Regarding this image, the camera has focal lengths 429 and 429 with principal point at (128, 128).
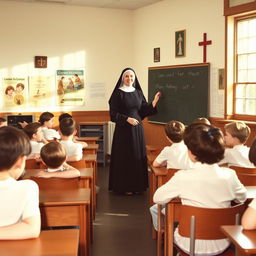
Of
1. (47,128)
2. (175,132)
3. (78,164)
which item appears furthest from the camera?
(47,128)

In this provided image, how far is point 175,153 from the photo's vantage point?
13.9ft

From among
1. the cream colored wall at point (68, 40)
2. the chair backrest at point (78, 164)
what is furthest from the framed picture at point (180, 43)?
the chair backrest at point (78, 164)

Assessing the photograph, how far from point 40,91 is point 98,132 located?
1.50 meters

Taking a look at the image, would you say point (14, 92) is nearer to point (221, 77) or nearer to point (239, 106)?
point (221, 77)

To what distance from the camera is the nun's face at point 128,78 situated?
630 centimetres

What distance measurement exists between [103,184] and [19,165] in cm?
514

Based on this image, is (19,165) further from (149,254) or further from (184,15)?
(184,15)

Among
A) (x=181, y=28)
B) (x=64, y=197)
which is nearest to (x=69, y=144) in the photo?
(x=64, y=197)

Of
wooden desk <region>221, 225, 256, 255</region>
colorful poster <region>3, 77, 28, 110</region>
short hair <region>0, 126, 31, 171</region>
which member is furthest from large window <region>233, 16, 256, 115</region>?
short hair <region>0, 126, 31, 171</region>

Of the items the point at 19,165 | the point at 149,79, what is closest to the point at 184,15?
the point at 149,79

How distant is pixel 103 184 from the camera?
23.4 feet

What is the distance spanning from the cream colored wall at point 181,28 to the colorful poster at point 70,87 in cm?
129

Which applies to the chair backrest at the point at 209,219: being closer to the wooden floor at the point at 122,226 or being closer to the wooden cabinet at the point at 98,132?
the wooden floor at the point at 122,226

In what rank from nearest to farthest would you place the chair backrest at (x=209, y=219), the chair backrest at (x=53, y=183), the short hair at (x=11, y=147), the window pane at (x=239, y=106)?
the short hair at (x=11, y=147)
the chair backrest at (x=209, y=219)
the chair backrest at (x=53, y=183)
the window pane at (x=239, y=106)
